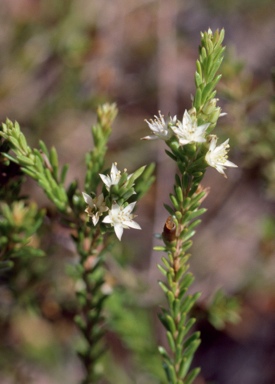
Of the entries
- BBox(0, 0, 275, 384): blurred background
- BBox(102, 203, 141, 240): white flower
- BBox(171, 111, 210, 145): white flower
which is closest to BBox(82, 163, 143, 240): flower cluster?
BBox(102, 203, 141, 240): white flower

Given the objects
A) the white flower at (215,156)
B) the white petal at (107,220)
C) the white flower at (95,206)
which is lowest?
the white petal at (107,220)

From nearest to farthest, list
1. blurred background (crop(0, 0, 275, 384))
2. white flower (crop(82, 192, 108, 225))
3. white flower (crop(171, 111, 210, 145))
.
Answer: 1. white flower (crop(171, 111, 210, 145))
2. white flower (crop(82, 192, 108, 225))
3. blurred background (crop(0, 0, 275, 384))

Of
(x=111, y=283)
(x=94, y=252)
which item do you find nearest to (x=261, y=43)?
(x=111, y=283)

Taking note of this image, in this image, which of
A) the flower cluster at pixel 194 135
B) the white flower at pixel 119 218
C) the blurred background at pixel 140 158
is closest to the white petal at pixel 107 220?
the white flower at pixel 119 218

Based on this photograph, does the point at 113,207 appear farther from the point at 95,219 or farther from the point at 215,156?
the point at 215,156

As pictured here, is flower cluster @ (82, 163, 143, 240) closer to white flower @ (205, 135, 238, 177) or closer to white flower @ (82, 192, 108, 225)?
white flower @ (82, 192, 108, 225)

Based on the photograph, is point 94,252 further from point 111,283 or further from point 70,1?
point 70,1

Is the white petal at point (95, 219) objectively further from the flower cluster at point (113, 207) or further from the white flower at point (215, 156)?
the white flower at point (215, 156)
